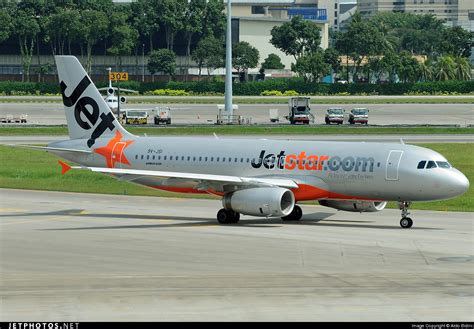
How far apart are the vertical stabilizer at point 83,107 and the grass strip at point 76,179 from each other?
28.7 feet

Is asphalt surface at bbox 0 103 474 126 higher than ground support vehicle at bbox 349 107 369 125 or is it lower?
lower

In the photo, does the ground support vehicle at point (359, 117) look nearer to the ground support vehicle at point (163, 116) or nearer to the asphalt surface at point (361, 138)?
the asphalt surface at point (361, 138)

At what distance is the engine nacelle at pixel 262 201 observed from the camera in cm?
4606

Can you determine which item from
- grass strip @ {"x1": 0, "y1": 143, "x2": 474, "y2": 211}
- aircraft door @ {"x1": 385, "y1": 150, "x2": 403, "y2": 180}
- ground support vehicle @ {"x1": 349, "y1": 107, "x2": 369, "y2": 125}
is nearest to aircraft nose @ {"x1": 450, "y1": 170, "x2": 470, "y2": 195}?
aircraft door @ {"x1": 385, "y1": 150, "x2": 403, "y2": 180}

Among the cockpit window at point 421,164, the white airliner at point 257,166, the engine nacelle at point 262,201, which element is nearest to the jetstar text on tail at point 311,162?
the white airliner at point 257,166

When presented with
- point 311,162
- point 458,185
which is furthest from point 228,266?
point 458,185

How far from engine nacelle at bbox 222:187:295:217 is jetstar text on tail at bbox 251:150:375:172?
1960 mm

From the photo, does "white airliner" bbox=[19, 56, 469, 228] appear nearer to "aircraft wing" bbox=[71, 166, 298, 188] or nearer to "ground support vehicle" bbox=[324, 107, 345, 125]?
"aircraft wing" bbox=[71, 166, 298, 188]

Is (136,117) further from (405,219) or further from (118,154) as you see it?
(405,219)

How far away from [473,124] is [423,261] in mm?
92536

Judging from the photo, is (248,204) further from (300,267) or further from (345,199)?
(300,267)

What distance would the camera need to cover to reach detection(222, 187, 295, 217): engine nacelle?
4606 centimetres

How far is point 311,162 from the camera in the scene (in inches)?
1897

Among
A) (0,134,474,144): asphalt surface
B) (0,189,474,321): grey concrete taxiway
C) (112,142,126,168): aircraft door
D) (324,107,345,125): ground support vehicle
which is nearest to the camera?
(0,189,474,321): grey concrete taxiway
